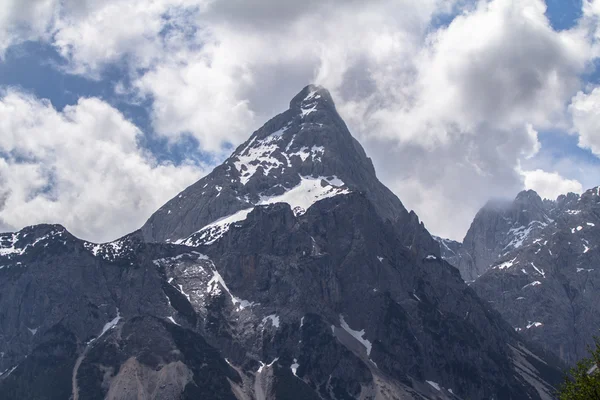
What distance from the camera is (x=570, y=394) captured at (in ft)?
291

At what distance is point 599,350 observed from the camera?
301 ft

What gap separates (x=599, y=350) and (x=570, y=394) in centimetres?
670
